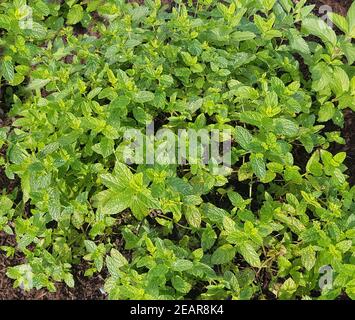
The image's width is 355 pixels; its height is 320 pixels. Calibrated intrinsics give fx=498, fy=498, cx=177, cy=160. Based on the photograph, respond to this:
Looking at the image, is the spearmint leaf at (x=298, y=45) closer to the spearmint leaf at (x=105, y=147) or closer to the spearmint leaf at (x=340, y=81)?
the spearmint leaf at (x=340, y=81)

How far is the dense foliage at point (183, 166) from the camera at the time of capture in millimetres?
2234

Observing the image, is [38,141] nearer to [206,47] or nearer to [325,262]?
[206,47]

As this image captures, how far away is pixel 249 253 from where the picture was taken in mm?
2205

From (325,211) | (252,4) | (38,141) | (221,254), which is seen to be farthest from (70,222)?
(252,4)

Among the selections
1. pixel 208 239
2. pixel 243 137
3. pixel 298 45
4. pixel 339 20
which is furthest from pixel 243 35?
pixel 208 239

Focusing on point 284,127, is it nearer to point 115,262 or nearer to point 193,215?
point 193,215

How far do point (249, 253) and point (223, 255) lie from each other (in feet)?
0.48

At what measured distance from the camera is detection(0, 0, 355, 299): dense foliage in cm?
223

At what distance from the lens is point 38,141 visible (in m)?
2.48

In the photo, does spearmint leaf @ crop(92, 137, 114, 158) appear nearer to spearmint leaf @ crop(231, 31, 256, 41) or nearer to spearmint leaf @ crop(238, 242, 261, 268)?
spearmint leaf @ crop(238, 242, 261, 268)

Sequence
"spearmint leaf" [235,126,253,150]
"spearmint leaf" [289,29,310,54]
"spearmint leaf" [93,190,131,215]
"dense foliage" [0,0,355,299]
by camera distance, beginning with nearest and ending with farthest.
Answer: "spearmint leaf" [93,190,131,215], "dense foliage" [0,0,355,299], "spearmint leaf" [235,126,253,150], "spearmint leaf" [289,29,310,54]

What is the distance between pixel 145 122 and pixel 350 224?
1.09 meters

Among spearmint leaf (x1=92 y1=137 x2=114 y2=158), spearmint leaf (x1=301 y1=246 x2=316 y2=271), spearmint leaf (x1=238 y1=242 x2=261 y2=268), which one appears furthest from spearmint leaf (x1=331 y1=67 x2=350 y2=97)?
spearmint leaf (x1=92 y1=137 x2=114 y2=158)
